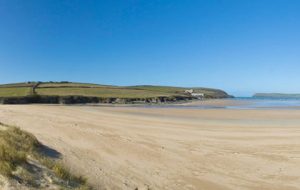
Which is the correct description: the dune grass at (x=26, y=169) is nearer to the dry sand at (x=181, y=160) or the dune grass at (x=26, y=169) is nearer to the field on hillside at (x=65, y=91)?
the dry sand at (x=181, y=160)

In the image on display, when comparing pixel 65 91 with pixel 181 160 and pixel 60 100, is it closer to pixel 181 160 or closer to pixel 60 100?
pixel 60 100

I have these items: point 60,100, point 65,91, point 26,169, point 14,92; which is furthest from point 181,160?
point 65,91

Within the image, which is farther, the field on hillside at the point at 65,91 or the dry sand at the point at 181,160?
the field on hillside at the point at 65,91

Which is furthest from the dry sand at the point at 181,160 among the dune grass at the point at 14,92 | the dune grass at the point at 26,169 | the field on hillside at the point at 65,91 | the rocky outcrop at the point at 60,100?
the field on hillside at the point at 65,91

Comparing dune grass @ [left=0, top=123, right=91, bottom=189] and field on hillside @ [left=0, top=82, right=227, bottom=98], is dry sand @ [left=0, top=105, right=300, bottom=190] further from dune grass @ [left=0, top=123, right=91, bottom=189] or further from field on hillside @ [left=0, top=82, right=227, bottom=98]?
field on hillside @ [left=0, top=82, right=227, bottom=98]

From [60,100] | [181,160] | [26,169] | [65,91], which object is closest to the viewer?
[26,169]

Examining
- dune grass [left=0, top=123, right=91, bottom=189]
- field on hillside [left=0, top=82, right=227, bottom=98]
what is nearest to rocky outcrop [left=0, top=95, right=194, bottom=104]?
field on hillside [left=0, top=82, right=227, bottom=98]

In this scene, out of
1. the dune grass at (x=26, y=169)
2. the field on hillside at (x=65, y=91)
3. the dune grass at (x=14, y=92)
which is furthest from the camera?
the field on hillside at (x=65, y=91)

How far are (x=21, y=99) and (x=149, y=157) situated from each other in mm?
55744

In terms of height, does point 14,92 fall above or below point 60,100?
above

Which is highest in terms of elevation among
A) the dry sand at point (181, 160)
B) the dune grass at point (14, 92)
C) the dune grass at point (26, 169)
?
the dune grass at point (14, 92)

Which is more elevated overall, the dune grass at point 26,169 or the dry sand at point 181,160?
the dune grass at point 26,169

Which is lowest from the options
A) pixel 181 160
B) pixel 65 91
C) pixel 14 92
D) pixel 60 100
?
pixel 181 160

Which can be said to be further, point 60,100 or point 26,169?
point 60,100
